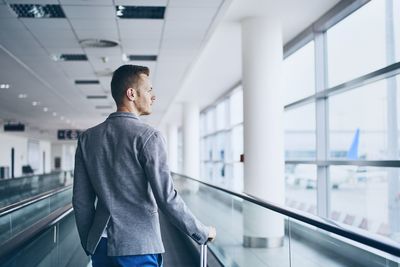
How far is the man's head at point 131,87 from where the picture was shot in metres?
1.92

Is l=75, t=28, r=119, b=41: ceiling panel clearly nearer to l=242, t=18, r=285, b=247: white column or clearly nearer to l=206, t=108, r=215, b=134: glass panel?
l=242, t=18, r=285, b=247: white column

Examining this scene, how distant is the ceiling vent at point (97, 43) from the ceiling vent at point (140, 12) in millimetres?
1447

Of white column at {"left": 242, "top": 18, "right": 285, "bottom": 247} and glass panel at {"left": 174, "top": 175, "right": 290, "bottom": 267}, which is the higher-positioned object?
white column at {"left": 242, "top": 18, "right": 285, "bottom": 247}

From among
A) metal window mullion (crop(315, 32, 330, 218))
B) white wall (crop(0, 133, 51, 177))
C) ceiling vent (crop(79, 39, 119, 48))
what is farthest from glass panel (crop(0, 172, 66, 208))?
white wall (crop(0, 133, 51, 177))

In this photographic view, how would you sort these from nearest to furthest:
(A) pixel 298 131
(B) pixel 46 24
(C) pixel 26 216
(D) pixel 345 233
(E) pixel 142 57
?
(D) pixel 345 233
(C) pixel 26 216
(B) pixel 46 24
(E) pixel 142 57
(A) pixel 298 131

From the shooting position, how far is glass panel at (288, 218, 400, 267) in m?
2.24

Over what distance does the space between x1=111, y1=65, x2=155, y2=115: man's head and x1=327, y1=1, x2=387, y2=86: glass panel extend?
559cm

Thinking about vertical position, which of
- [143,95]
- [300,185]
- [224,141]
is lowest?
[300,185]

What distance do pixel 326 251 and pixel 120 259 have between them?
5.31 feet

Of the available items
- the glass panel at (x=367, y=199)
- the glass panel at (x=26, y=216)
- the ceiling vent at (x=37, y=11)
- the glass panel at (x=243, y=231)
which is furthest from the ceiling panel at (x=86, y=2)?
the glass panel at (x=367, y=199)

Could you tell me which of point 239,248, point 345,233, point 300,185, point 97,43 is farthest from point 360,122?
point 300,185

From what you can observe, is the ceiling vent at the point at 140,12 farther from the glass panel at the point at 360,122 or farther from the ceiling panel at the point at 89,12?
the glass panel at the point at 360,122

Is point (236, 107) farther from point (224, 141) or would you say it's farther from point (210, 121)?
point (210, 121)

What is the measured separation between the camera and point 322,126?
27.7ft
